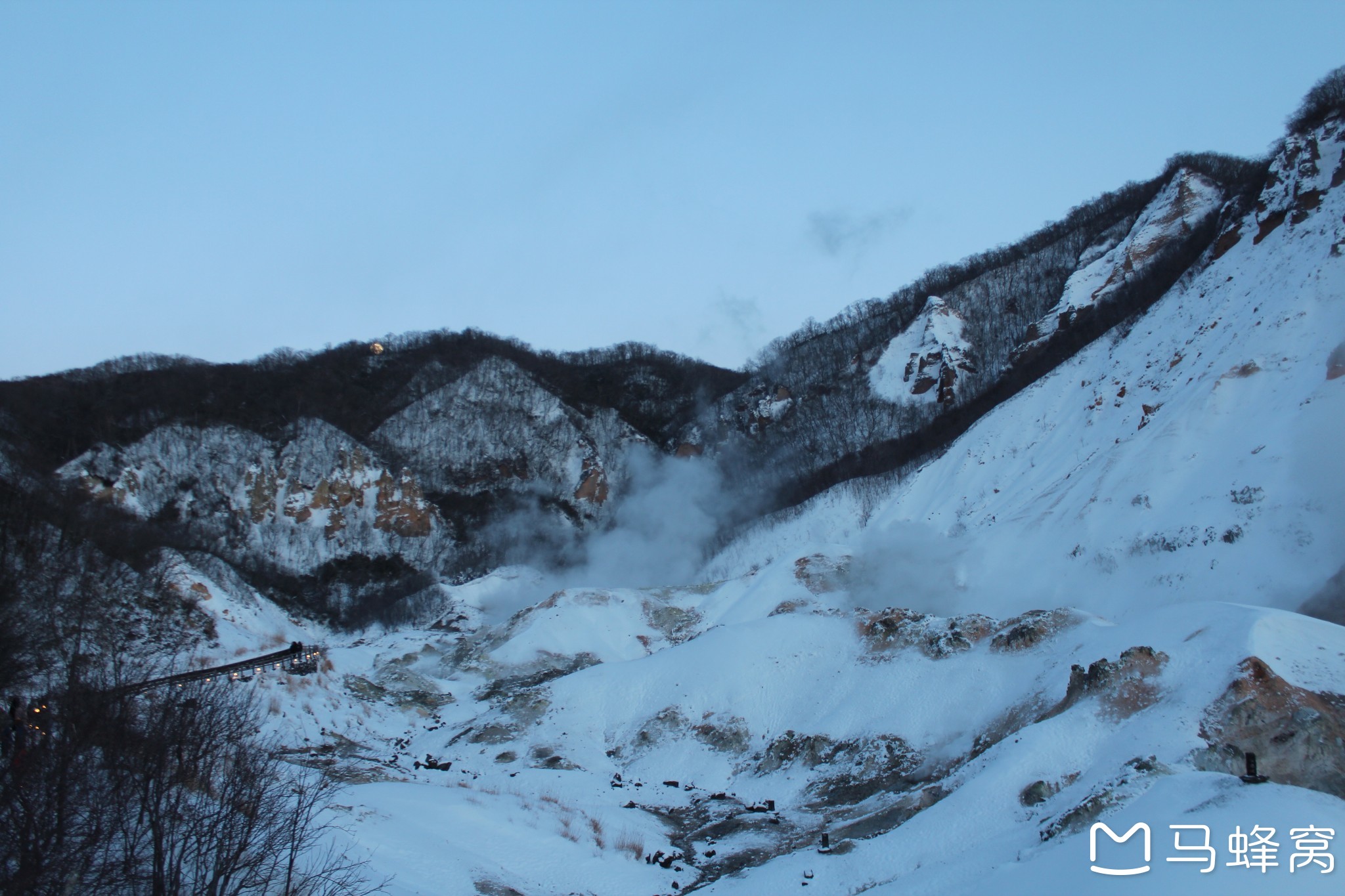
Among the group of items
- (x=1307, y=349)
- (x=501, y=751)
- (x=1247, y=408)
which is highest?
(x=1307, y=349)

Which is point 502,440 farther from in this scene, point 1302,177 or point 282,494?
point 1302,177

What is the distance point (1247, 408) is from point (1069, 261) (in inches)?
1725

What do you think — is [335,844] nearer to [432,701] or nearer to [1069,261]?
[432,701]

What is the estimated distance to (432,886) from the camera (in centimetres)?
1356

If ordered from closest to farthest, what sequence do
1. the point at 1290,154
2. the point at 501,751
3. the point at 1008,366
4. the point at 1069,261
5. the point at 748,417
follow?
the point at 501,751
the point at 1290,154
the point at 1008,366
the point at 1069,261
the point at 748,417

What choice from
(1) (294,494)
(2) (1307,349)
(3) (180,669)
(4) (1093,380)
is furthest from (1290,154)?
(1) (294,494)

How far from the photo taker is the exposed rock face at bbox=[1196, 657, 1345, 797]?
45.2 ft

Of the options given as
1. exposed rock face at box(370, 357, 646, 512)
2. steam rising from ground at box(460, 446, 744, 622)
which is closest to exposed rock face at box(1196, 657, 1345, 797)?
steam rising from ground at box(460, 446, 744, 622)

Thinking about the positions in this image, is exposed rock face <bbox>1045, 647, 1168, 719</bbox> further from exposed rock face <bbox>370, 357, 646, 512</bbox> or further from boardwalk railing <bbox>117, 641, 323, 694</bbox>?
exposed rock face <bbox>370, 357, 646, 512</bbox>

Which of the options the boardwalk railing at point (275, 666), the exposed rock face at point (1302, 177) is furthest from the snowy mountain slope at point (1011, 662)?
the boardwalk railing at point (275, 666)

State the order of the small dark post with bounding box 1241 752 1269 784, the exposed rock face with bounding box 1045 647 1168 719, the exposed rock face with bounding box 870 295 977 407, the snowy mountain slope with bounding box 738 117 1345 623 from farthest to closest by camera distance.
Answer: the exposed rock face with bounding box 870 295 977 407 < the snowy mountain slope with bounding box 738 117 1345 623 < the exposed rock face with bounding box 1045 647 1168 719 < the small dark post with bounding box 1241 752 1269 784

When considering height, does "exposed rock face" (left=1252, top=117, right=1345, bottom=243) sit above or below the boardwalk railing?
above

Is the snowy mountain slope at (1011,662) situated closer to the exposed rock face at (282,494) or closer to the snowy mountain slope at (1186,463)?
the snowy mountain slope at (1186,463)

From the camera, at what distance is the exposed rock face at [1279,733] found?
543 inches
